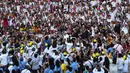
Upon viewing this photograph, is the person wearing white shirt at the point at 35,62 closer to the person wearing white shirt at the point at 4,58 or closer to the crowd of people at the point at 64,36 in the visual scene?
the crowd of people at the point at 64,36

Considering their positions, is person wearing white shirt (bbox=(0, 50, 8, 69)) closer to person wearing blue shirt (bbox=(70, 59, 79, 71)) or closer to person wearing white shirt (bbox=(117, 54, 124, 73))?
person wearing blue shirt (bbox=(70, 59, 79, 71))

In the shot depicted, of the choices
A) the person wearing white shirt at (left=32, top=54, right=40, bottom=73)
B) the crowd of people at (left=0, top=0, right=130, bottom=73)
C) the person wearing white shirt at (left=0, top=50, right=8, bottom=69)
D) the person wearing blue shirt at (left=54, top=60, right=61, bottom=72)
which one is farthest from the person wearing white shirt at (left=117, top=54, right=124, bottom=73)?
the person wearing white shirt at (left=0, top=50, right=8, bottom=69)

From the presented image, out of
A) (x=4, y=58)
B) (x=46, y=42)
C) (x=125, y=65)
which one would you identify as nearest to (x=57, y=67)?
(x=4, y=58)

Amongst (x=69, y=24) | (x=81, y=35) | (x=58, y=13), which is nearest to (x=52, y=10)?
(x=58, y=13)

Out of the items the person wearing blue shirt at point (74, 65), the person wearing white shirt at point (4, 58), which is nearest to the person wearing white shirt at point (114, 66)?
the person wearing blue shirt at point (74, 65)

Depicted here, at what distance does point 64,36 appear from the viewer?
15.8 meters

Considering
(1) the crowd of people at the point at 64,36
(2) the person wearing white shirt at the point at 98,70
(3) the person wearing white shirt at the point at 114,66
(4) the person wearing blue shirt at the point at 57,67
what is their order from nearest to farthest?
(2) the person wearing white shirt at the point at 98,70, (4) the person wearing blue shirt at the point at 57,67, (1) the crowd of people at the point at 64,36, (3) the person wearing white shirt at the point at 114,66

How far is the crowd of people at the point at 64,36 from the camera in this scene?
11.2m

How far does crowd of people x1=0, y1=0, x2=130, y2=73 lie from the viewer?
36.8 ft

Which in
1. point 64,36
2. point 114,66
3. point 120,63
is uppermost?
point 64,36

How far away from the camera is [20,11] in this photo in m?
21.8

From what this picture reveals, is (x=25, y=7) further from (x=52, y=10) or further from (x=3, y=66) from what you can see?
(x=3, y=66)

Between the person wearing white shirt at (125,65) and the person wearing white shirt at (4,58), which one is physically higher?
the person wearing white shirt at (4,58)

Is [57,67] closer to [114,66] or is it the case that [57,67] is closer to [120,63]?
[114,66]
